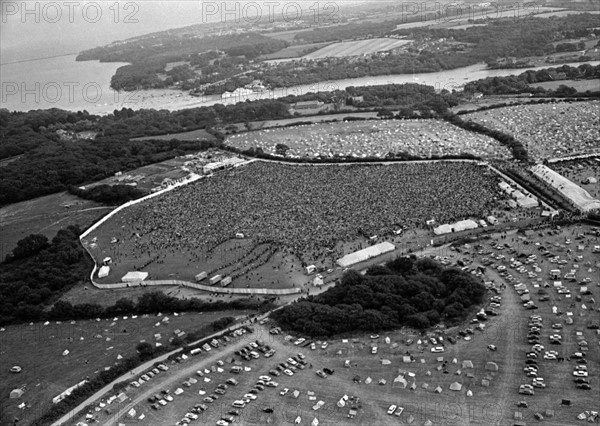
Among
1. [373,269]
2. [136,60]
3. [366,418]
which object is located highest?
[136,60]

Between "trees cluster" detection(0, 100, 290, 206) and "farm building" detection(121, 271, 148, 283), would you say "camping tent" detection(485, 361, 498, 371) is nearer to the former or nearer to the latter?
"farm building" detection(121, 271, 148, 283)

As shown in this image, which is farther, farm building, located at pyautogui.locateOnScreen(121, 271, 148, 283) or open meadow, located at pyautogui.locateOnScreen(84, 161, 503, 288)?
open meadow, located at pyautogui.locateOnScreen(84, 161, 503, 288)

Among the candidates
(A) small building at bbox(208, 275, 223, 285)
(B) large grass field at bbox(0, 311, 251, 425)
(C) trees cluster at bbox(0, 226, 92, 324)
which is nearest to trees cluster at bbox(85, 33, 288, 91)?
(C) trees cluster at bbox(0, 226, 92, 324)

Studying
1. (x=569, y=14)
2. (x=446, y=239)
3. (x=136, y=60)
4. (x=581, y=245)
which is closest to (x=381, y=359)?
(x=446, y=239)

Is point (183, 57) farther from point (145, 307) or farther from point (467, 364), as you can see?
point (467, 364)

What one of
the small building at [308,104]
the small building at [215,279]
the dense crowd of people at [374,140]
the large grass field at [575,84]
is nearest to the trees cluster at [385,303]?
the small building at [215,279]

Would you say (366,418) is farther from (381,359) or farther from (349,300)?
(349,300)
